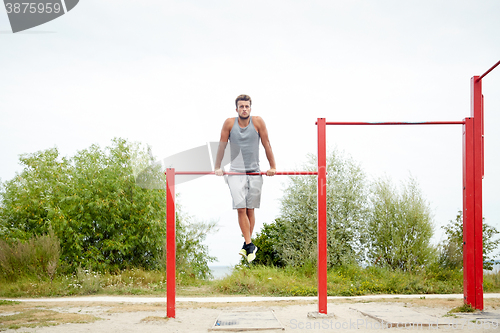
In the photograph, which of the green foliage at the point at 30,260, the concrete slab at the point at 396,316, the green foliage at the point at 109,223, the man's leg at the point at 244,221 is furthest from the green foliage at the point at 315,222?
the green foliage at the point at 30,260

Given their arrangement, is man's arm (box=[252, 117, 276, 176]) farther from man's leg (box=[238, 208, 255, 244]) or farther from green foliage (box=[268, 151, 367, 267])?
green foliage (box=[268, 151, 367, 267])

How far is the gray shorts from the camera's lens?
5176 millimetres

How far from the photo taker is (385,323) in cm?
466

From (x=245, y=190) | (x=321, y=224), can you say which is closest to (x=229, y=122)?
(x=245, y=190)

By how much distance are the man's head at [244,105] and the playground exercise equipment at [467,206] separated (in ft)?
2.38

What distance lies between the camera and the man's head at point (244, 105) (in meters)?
5.22

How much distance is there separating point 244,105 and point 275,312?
260 cm

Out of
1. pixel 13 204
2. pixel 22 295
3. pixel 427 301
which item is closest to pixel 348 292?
pixel 427 301

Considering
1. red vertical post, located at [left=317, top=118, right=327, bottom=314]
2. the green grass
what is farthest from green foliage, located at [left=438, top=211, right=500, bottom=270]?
red vertical post, located at [left=317, top=118, right=327, bottom=314]

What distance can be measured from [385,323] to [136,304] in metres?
3.52

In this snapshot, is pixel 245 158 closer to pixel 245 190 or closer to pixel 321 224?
pixel 245 190

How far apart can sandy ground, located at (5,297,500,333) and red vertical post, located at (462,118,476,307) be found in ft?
1.20

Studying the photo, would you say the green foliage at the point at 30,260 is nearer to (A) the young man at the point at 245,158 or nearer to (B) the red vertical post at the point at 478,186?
(A) the young man at the point at 245,158

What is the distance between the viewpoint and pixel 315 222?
8656 millimetres
